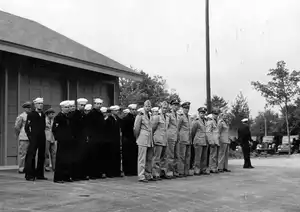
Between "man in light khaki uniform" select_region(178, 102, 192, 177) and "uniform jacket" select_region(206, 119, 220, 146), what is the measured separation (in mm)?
1049

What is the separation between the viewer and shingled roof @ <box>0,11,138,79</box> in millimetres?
12844

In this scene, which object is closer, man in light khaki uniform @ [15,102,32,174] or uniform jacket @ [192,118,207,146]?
man in light khaki uniform @ [15,102,32,174]

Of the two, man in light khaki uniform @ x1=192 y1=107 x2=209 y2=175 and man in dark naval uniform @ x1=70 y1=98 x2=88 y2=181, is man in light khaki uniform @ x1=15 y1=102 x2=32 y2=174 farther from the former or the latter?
man in light khaki uniform @ x1=192 y1=107 x2=209 y2=175

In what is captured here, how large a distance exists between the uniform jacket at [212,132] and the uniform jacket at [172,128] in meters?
1.68

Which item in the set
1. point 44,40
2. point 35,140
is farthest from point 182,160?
point 44,40

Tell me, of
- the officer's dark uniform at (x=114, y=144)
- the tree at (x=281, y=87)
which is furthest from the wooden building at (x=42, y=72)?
the tree at (x=281, y=87)

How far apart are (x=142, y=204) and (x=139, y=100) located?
3751 cm

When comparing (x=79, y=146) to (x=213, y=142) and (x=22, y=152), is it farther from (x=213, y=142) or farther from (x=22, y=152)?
(x=213, y=142)

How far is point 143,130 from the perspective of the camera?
10.5 m

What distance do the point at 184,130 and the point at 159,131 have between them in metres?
1.24

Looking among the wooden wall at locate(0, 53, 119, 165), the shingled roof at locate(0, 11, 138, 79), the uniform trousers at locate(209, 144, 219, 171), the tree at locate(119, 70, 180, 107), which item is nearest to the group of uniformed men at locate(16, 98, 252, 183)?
the uniform trousers at locate(209, 144, 219, 171)

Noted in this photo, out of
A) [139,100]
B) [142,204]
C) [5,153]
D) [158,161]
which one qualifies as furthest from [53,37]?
[139,100]

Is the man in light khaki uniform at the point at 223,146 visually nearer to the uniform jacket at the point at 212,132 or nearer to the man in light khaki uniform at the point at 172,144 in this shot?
the uniform jacket at the point at 212,132

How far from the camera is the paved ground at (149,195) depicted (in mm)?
6766
